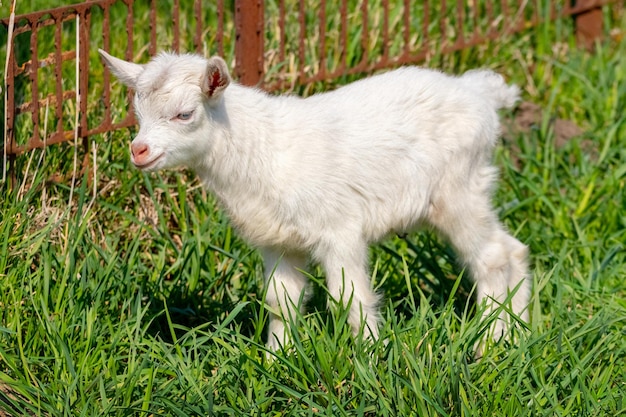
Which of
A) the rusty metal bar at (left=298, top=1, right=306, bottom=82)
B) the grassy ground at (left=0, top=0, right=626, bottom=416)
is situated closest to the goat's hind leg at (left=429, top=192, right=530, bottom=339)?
the grassy ground at (left=0, top=0, right=626, bottom=416)

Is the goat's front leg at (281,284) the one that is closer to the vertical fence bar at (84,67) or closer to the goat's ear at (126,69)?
the goat's ear at (126,69)

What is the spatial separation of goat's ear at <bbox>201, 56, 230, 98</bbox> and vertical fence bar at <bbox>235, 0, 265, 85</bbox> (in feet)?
5.80

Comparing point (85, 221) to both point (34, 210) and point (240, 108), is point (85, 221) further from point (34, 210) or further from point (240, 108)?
point (240, 108)

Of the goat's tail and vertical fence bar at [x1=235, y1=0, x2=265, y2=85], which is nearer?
the goat's tail

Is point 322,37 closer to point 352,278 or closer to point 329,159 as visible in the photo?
point 329,159

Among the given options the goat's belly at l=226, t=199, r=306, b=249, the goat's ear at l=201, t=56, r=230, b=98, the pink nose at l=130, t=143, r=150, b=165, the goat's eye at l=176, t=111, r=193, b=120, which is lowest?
the goat's belly at l=226, t=199, r=306, b=249

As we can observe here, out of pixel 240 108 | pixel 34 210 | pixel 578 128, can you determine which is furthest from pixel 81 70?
pixel 578 128

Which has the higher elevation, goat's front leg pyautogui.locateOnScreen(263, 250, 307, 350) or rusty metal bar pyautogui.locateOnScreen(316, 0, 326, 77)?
rusty metal bar pyautogui.locateOnScreen(316, 0, 326, 77)

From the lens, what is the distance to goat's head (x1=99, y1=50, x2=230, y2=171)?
4.68 m

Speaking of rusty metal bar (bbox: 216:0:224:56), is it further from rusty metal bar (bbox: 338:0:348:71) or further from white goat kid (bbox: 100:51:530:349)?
white goat kid (bbox: 100:51:530:349)

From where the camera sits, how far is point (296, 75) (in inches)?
268

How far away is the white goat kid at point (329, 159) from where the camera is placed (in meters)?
4.78

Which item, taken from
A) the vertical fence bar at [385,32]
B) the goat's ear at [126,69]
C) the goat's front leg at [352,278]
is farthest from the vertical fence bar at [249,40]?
the goat's front leg at [352,278]

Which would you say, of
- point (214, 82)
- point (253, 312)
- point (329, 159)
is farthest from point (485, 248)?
point (214, 82)
